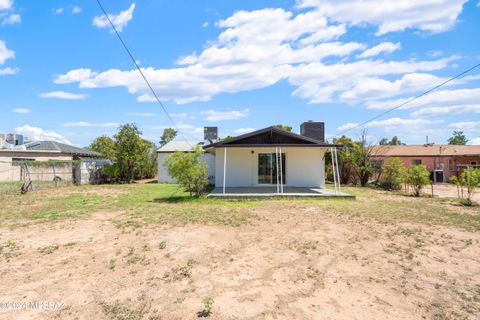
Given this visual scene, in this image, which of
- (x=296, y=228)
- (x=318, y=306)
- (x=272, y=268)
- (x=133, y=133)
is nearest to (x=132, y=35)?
(x=296, y=228)

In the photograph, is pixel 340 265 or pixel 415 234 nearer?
pixel 340 265

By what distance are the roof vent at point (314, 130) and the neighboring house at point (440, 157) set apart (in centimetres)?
880

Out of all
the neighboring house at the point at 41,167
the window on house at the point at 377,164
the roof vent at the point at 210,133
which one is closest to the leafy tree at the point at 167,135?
the neighboring house at the point at 41,167

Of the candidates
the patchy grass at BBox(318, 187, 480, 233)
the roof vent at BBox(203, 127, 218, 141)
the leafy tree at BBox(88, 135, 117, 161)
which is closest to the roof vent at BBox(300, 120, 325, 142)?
the roof vent at BBox(203, 127, 218, 141)

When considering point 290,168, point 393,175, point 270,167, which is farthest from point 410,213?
point 393,175

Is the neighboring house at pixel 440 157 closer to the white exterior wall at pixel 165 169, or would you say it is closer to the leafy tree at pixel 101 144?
the white exterior wall at pixel 165 169

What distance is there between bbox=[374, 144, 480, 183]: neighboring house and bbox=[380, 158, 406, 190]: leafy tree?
6.62 m

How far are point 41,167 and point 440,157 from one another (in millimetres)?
32537

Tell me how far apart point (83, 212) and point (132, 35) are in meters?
6.05

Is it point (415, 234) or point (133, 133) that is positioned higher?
point (133, 133)

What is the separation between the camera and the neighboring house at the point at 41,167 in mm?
17156

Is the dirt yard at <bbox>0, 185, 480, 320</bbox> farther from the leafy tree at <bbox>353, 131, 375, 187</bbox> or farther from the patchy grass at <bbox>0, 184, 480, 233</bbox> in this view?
the leafy tree at <bbox>353, 131, 375, 187</bbox>

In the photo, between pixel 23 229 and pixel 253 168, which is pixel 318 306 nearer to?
pixel 23 229

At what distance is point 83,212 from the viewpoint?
9.56 meters
